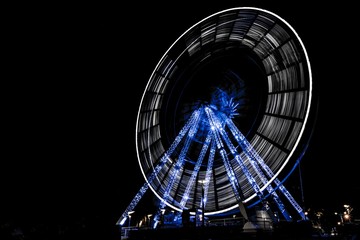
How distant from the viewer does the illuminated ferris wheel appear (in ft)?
49.9

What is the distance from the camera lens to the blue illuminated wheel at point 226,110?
15289 mm

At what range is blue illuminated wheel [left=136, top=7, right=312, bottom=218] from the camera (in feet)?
50.2

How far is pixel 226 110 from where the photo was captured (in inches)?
799

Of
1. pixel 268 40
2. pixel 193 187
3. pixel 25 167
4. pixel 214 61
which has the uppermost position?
pixel 214 61

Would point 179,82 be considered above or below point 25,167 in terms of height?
above

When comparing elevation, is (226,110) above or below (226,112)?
above

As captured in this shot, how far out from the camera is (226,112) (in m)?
20.2

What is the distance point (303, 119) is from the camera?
46.1ft

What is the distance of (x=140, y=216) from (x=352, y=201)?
2905 cm

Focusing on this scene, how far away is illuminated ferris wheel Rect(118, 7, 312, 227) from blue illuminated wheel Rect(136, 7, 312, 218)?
2.9 inches

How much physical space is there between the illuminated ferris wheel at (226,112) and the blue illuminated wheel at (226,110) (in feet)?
0.25

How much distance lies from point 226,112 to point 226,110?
0.62 ft

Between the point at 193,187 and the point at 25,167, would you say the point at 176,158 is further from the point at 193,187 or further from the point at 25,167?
the point at 25,167

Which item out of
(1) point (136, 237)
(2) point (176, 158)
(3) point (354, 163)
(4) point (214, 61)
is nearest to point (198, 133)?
(2) point (176, 158)
